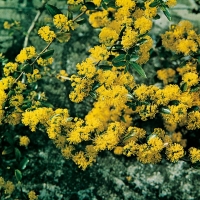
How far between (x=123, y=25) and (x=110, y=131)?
1.91ft

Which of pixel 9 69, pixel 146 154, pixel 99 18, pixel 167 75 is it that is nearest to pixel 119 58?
pixel 99 18

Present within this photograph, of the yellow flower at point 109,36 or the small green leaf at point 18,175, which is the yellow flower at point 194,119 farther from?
the small green leaf at point 18,175

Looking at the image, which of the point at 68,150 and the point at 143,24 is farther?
the point at 68,150

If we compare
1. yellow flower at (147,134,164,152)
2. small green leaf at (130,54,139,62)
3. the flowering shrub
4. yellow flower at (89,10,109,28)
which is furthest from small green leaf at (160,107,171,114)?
yellow flower at (89,10,109,28)

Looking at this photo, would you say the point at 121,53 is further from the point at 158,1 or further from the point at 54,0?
the point at 54,0

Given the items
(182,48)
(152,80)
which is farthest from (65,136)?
(152,80)

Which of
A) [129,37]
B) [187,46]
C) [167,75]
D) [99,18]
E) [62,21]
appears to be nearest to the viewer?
[129,37]

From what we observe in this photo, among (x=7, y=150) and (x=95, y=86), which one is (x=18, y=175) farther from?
(x=95, y=86)

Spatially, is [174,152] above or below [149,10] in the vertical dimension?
below

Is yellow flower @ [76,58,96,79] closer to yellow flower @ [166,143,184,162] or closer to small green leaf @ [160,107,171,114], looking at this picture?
small green leaf @ [160,107,171,114]

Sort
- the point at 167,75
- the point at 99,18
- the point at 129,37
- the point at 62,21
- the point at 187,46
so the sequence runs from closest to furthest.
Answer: the point at 129,37 < the point at 62,21 < the point at 187,46 < the point at 99,18 < the point at 167,75

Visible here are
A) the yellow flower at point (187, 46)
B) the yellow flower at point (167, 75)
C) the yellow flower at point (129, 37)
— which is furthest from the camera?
the yellow flower at point (167, 75)

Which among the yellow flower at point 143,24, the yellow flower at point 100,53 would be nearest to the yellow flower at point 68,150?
the yellow flower at point 100,53

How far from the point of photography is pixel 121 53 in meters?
1.74
